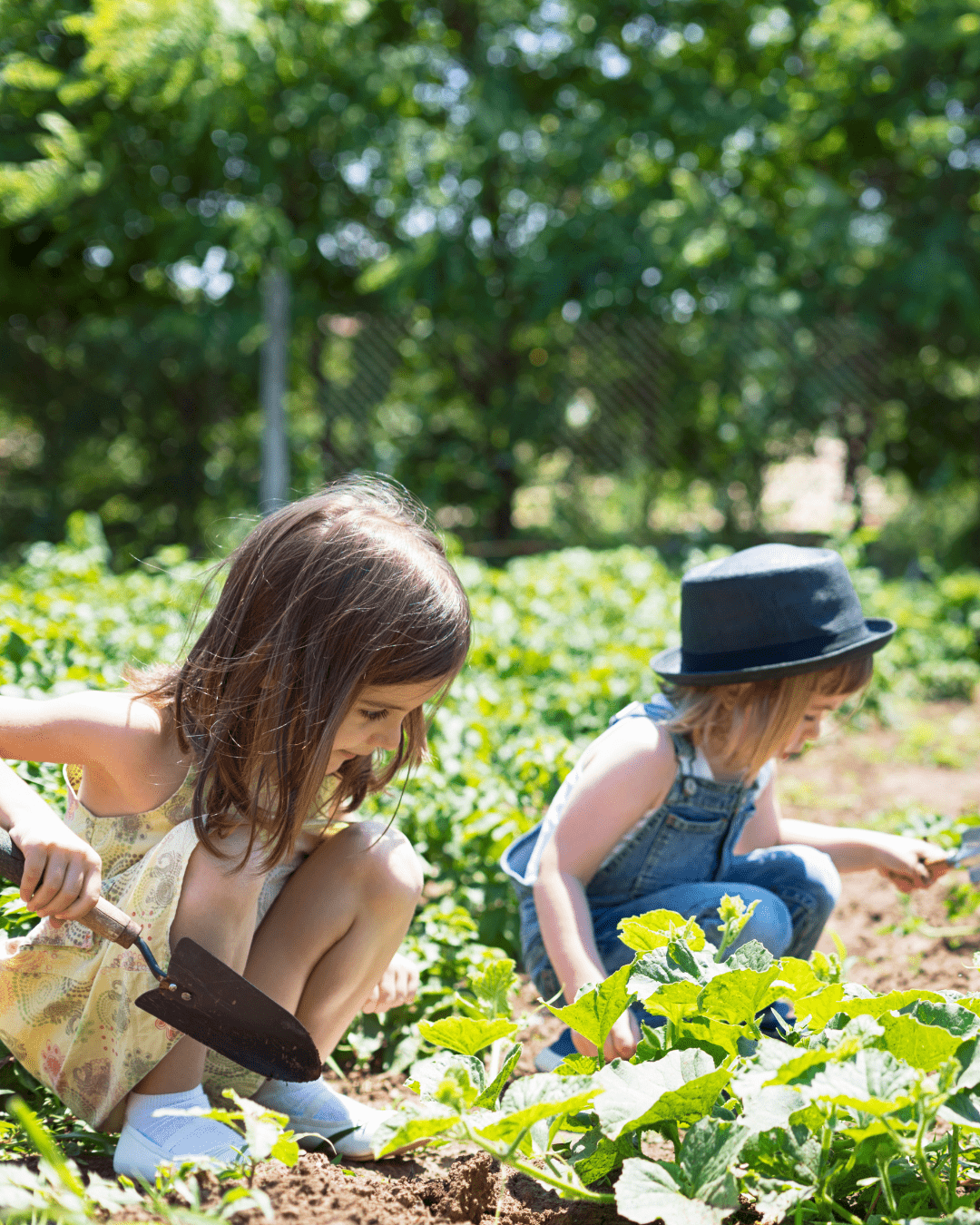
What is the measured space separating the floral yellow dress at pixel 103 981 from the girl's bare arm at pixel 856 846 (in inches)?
46.9

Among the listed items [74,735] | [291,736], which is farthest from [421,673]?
[74,735]

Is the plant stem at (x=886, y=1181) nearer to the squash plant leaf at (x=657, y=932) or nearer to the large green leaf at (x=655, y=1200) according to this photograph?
the large green leaf at (x=655, y=1200)

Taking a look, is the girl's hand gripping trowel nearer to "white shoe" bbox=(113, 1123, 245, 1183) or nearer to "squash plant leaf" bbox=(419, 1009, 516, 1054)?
"white shoe" bbox=(113, 1123, 245, 1183)

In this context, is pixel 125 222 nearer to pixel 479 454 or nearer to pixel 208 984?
pixel 479 454

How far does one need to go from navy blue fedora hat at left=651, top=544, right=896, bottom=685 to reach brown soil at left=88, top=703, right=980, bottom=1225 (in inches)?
22.6

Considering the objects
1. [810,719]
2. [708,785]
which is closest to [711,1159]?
[708,785]

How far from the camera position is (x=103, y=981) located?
149 cm

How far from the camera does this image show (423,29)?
9.72m

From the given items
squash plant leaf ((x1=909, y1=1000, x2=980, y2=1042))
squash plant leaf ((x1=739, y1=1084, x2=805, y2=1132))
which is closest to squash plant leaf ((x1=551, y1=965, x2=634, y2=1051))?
squash plant leaf ((x1=739, y1=1084, x2=805, y2=1132))

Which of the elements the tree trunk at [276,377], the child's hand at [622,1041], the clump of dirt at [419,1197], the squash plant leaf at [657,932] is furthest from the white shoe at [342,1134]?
the tree trunk at [276,377]

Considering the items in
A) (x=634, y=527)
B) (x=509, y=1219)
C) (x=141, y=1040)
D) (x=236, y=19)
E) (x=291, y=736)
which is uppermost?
(x=236, y=19)

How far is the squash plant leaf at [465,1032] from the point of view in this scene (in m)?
1.22

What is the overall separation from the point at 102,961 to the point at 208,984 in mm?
191

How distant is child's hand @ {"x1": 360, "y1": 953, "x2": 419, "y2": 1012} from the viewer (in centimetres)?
184
